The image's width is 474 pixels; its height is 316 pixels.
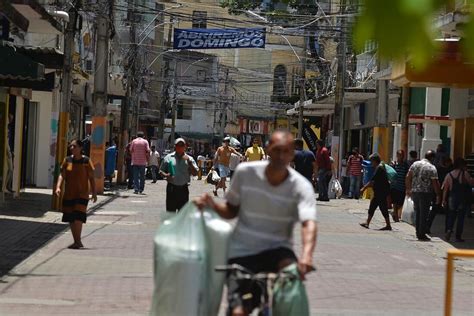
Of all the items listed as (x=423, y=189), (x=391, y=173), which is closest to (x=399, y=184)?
(x=391, y=173)

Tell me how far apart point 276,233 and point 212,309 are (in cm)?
61

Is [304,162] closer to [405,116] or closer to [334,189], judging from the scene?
[405,116]

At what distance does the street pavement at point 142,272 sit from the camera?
1068 cm

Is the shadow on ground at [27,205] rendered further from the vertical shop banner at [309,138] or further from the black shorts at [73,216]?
the vertical shop banner at [309,138]

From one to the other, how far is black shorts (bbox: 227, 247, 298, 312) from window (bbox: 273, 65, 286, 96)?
7859 cm

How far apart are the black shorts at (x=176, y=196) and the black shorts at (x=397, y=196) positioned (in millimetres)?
8618

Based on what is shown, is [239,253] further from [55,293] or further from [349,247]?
[349,247]

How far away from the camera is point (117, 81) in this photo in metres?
39.7

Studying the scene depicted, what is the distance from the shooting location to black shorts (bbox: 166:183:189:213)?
16.2 meters

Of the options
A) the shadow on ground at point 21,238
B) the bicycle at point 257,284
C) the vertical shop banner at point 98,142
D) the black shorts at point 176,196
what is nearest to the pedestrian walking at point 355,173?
the vertical shop banner at point 98,142

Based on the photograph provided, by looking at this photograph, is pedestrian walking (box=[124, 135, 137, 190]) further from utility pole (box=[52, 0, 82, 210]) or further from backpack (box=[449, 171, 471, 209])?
backpack (box=[449, 171, 471, 209])

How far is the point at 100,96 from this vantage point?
28625mm

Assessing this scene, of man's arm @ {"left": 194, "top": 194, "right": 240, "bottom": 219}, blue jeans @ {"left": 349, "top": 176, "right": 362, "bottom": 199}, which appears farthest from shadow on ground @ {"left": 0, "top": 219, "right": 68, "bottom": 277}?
blue jeans @ {"left": 349, "top": 176, "right": 362, "bottom": 199}

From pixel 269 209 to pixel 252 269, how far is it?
380mm
